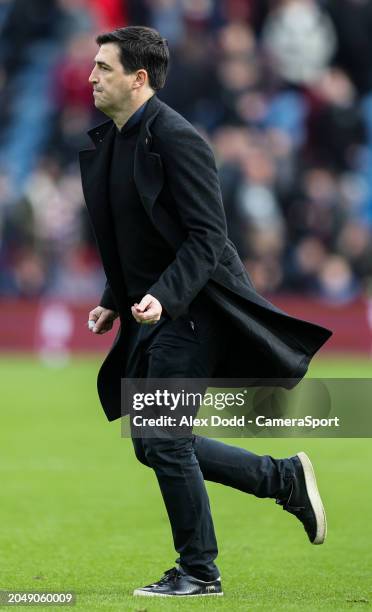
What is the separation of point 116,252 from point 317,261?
41.7 ft

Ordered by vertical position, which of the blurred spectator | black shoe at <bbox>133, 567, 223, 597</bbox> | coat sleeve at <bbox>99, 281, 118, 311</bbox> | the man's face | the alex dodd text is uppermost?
the blurred spectator

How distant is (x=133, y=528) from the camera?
310 inches

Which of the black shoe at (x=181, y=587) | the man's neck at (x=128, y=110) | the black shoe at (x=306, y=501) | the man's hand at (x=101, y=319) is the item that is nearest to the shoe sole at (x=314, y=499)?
the black shoe at (x=306, y=501)

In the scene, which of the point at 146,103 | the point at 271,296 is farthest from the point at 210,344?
the point at 271,296

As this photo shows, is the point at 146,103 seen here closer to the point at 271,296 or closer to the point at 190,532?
the point at 190,532

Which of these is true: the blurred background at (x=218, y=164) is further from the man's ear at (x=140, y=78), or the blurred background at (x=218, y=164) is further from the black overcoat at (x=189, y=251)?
the man's ear at (x=140, y=78)

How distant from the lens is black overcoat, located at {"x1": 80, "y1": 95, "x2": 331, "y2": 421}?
5738 mm

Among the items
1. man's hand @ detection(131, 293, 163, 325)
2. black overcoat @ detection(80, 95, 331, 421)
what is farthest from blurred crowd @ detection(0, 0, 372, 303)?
man's hand @ detection(131, 293, 163, 325)

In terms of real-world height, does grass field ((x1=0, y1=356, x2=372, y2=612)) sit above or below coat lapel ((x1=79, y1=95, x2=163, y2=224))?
below

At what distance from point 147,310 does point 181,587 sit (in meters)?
1.09

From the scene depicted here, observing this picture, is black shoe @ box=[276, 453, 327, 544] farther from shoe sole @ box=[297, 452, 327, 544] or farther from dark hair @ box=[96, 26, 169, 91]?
dark hair @ box=[96, 26, 169, 91]

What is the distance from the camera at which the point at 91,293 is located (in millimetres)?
18766

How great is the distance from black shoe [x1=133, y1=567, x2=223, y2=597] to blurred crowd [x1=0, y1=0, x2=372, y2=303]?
1191 cm

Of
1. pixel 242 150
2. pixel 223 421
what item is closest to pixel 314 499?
pixel 223 421
